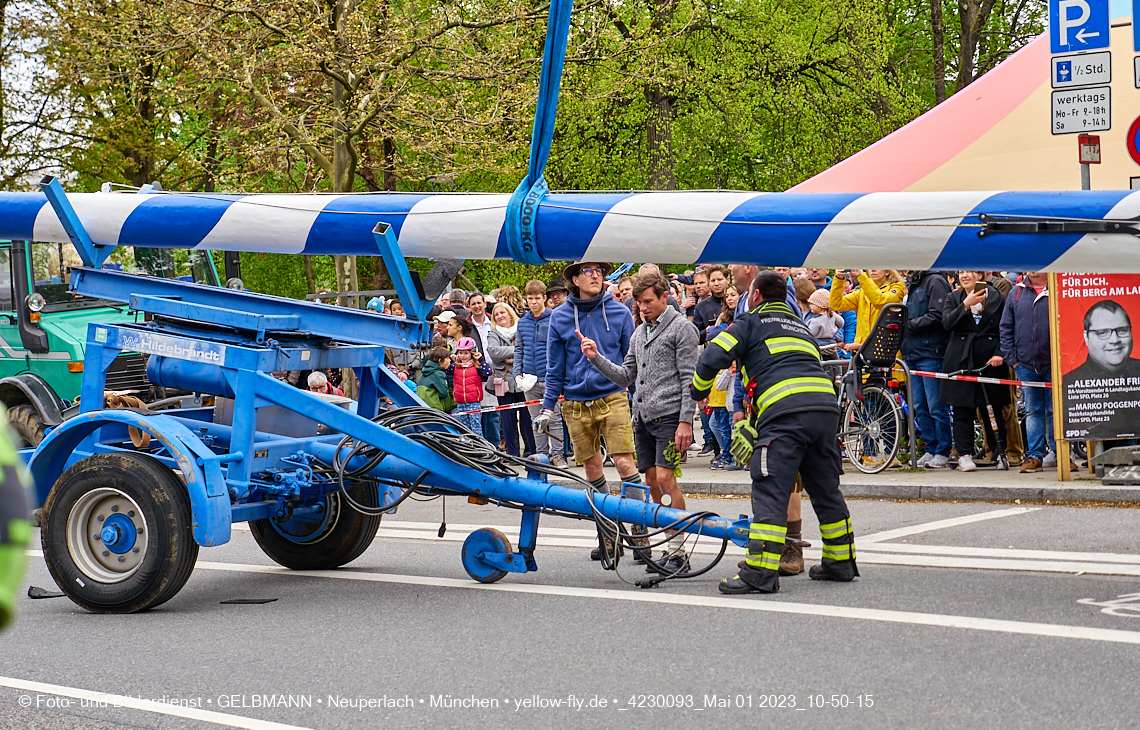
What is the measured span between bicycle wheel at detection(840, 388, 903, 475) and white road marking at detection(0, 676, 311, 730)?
8.31 meters

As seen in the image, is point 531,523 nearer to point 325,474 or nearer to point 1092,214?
point 325,474

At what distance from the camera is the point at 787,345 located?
24.2 ft

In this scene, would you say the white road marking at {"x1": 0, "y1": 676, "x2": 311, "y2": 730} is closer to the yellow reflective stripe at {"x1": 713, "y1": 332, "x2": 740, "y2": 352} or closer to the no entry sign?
the yellow reflective stripe at {"x1": 713, "y1": 332, "x2": 740, "y2": 352}

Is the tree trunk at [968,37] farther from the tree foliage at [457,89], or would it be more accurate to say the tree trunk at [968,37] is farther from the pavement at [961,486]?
the pavement at [961,486]

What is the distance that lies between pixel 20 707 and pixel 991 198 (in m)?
5.09

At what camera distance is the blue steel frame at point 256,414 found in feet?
23.7

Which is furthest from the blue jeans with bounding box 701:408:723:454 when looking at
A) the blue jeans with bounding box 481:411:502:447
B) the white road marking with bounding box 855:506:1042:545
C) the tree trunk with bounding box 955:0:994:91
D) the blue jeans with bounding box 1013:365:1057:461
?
the tree trunk with bounding box 955:0:994:91

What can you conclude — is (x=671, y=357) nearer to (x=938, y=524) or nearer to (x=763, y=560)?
(x=763, y=560)

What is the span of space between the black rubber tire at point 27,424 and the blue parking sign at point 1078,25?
1018 centimetres

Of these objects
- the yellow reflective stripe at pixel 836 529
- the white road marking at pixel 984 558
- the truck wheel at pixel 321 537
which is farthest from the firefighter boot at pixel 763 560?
the truck wheel at pixel 321 537

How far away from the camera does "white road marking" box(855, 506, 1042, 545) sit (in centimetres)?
916

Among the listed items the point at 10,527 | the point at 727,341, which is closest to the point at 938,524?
the point at 727,341

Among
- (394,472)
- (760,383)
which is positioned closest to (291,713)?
(394,472)

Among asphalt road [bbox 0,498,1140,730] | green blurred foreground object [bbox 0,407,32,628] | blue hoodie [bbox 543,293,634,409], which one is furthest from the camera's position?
blue hoodie [bbox 543,293,634,409]
